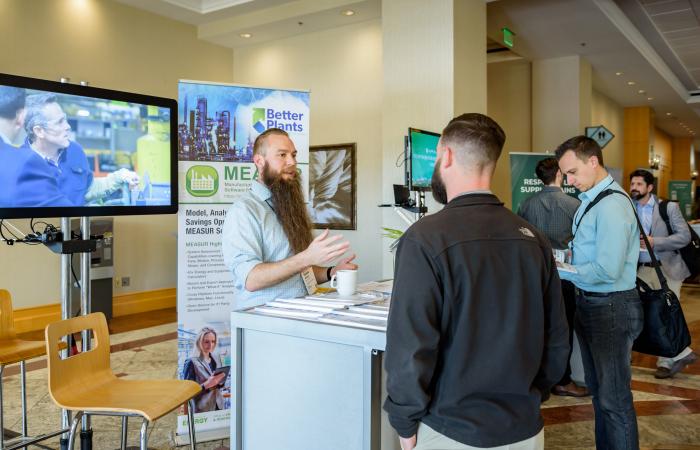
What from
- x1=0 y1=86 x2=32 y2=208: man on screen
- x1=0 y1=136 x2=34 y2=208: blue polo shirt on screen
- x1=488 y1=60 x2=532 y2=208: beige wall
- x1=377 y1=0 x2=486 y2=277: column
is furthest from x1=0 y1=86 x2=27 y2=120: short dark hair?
x1=488 y1=60 x2=532 y2=208: beige wall

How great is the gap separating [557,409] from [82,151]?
329 cm

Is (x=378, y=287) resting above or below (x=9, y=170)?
below

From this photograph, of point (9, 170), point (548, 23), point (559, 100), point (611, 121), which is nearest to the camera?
point (9, 170)

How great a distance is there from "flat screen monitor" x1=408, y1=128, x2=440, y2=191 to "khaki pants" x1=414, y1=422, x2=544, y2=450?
10.8ft

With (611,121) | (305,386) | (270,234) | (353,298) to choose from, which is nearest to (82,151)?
(270,234)

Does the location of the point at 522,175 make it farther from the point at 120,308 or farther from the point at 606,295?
the point at 120,308

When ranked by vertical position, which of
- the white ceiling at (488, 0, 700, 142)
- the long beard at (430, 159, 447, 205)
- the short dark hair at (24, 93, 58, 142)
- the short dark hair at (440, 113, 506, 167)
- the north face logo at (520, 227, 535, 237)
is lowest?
the north face logo at (520, 227, 535, 237)

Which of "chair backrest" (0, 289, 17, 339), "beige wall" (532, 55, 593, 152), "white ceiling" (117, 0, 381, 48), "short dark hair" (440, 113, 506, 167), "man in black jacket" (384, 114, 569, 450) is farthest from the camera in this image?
"beige wall" (532, 55, 593, 152)

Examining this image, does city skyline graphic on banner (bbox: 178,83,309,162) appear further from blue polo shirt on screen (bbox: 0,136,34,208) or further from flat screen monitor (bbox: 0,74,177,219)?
blue polo shirt on screen (bbox: 0,136,34,208)

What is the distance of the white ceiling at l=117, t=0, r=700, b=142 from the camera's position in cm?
673

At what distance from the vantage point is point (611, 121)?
478 inches

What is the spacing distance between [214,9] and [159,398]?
6198mm

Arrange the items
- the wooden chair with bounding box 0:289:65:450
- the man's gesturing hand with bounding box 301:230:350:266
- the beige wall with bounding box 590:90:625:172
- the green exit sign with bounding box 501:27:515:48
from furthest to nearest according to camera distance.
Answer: the beige wall with bounding box 590:90:625:172
the green exit sign with bounding box 501:27:515:48
the wooden chair with bounding box 0:289:65:450
the man's gesturing hand with bounding box 301:230:350:266

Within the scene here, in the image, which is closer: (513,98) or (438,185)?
(438,185)
